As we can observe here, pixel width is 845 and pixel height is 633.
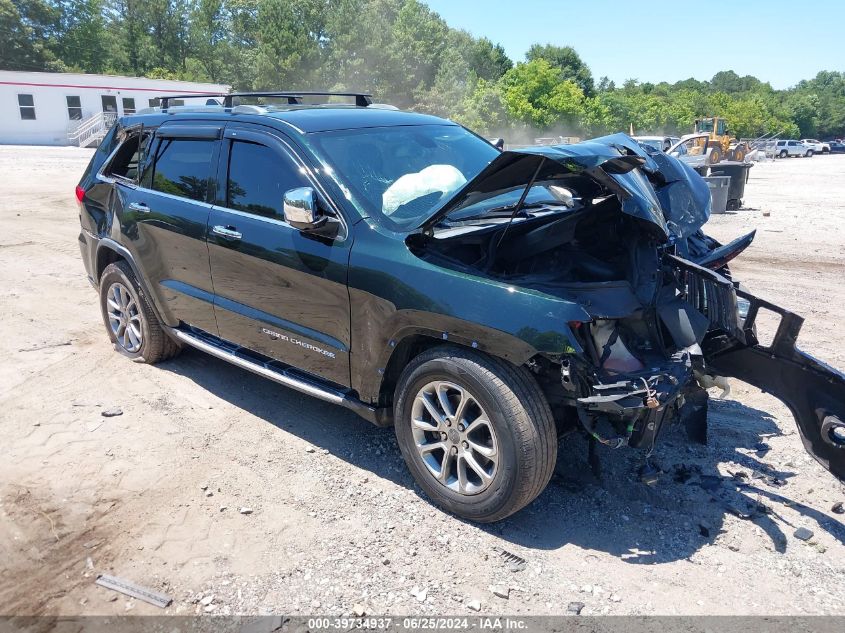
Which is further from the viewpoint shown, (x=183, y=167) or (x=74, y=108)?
(x=74, y=108)

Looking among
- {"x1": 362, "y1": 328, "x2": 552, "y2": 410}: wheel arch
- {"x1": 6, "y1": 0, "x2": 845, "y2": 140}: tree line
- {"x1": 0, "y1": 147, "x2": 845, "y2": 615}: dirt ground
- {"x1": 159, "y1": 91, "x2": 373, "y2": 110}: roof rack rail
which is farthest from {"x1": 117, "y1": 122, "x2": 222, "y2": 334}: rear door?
{"x1": 6, "y1": 0, "x2": 845, "y2": 140}: tree line

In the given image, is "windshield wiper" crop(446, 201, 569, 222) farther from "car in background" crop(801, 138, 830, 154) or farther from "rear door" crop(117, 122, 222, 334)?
"car in background" crop(801, 138, 830, 154)

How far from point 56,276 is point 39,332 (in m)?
2.31

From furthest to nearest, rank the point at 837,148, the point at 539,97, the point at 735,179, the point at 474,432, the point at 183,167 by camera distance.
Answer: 1. the point at 837,148
2. the point at 539,97
3. the point at 735,179
4. the point at 183,167
5. the point at 474,432

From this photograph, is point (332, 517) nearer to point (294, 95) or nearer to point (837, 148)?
point (294, 95)

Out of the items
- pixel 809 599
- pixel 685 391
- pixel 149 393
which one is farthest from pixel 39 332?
pixel 809 599

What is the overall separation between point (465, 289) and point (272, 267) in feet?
4.58

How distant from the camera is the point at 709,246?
4352 millimetres

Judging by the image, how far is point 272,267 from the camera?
401cm

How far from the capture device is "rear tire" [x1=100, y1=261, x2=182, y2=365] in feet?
17.4

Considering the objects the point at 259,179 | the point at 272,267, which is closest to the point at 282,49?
the point at 259,179

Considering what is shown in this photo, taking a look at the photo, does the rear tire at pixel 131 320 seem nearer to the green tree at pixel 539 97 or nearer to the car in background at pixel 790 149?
the green tree at pixel 539 97

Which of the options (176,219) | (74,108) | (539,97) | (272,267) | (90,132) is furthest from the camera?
(539,97)

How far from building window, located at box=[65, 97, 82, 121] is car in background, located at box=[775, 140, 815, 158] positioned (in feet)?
182
